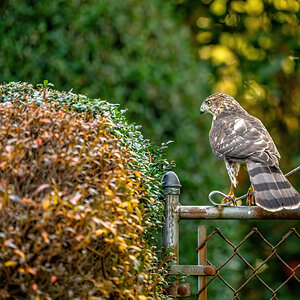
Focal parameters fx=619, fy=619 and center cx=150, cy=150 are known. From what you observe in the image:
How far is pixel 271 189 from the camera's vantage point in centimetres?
325

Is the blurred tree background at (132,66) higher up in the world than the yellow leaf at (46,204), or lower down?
higher up

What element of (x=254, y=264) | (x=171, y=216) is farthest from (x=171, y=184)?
(x=254, y=264)

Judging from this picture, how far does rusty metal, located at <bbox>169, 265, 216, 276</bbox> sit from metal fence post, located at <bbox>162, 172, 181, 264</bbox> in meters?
0.07

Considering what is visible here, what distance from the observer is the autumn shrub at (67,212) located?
205 centimetres

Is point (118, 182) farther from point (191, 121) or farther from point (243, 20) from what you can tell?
point (243, 20)

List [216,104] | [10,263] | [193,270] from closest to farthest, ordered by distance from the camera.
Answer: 1. [10,263]
2. [193,270]
3. [216,104]

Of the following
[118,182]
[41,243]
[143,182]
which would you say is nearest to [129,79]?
[143,182]

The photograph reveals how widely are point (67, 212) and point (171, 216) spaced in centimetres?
94

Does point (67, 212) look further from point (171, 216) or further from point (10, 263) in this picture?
point (171, 216)

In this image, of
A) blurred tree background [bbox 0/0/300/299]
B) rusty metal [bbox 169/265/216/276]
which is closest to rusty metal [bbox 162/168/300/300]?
rusty metal [bbox 169/265/216/276]

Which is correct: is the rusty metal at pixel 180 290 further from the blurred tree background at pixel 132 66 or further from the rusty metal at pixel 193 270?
the blurred tree background at pixel 132 66

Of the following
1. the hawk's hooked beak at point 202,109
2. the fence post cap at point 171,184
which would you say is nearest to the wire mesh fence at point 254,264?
the fence post cap at point 171,184

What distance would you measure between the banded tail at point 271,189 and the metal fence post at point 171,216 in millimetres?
421

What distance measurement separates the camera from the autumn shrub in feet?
6.73
